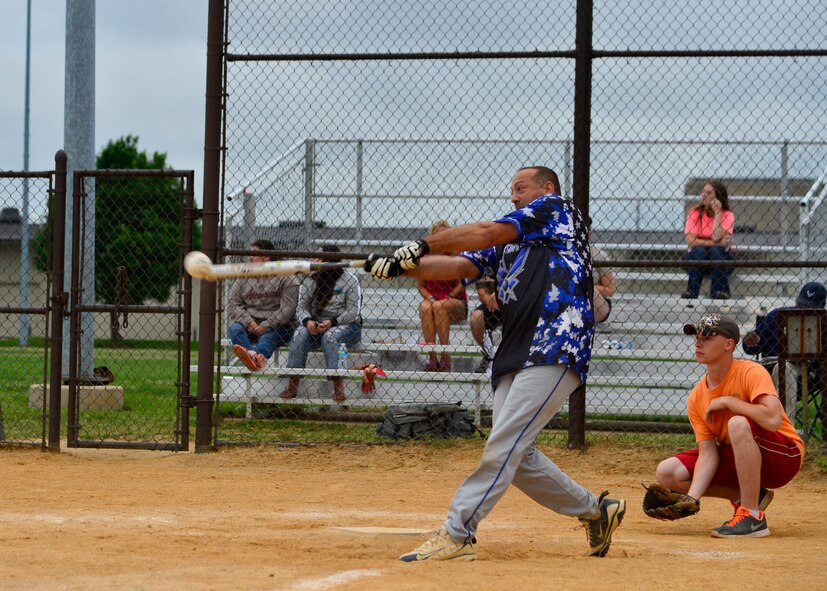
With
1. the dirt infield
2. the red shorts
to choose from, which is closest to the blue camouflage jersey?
the dirt infield

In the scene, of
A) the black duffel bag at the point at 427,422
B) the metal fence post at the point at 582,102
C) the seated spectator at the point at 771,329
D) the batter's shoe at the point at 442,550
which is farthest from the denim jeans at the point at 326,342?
the batter's shoe at the point at 442,550

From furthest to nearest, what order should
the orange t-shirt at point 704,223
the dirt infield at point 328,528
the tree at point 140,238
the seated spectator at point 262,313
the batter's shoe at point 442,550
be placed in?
1. the tree at point 140,238
2. the orange t-shirt at point 704,223
3. the seated spectator at point 262,313
4. the batter's shoe at point 442,550
5. the dirt infield at point 328,528

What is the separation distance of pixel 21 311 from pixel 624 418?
20.7 feet

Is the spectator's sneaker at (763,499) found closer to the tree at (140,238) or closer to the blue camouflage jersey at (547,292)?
the blue camouflage jersey at (547,292)

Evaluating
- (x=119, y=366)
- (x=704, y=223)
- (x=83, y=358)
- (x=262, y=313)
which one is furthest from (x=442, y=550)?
→ (x=119, y=366)

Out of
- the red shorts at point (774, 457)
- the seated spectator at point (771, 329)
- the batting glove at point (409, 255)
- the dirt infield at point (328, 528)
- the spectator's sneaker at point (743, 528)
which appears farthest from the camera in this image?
the seated spectator at point (771, 329)

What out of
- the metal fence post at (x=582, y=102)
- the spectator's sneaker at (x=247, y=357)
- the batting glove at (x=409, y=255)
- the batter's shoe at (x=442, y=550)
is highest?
the metal fence post at (x=582, y=102)

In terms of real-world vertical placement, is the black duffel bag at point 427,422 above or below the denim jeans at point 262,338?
below

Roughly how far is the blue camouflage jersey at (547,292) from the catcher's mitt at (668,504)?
1.25 m

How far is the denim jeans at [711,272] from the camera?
10.9 m

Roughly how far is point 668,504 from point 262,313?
5.83 meters

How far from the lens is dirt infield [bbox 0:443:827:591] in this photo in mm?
4871

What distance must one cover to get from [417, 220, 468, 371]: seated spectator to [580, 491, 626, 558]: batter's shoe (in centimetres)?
536

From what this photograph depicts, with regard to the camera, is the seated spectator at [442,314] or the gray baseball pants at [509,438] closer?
the gray baseball pants at [509,438]
